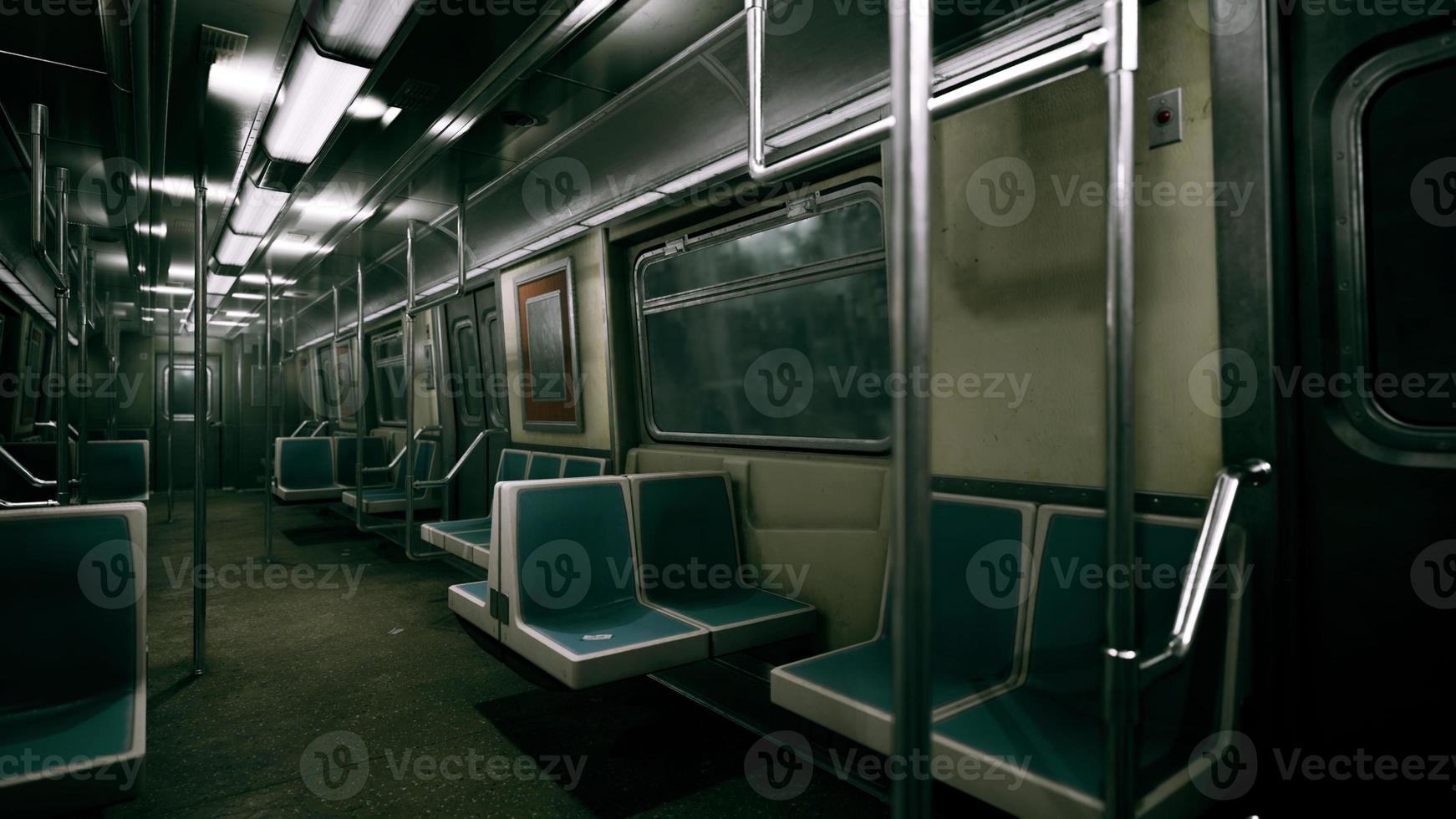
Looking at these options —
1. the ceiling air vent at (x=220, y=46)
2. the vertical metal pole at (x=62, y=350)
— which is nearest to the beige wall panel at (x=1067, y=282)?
the ceiling air vent at (x=220, y=46)

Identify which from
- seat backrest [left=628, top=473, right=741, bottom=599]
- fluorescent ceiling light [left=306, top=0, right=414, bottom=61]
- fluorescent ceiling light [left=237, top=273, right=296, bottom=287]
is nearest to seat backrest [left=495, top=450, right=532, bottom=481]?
seat backrest [left=628, top=473, right=741, bottom=599]

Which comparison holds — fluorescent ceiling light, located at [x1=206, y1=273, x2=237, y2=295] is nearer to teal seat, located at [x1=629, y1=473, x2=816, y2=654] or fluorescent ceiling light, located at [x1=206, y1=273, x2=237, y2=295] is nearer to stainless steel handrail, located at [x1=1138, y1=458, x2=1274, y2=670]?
teal seat, located at [x1=629, y1=473, x2=816, y2=654]

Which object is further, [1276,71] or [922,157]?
[1276,71]

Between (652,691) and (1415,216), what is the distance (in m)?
3.22

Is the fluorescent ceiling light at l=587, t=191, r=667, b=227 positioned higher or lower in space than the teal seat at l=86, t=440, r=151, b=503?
higher

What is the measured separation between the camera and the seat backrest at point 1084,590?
194 centimetres

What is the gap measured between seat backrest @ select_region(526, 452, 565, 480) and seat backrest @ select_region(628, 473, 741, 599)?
5.71 feet

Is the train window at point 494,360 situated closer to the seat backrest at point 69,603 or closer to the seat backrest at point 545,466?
the seat backrest at point 545,466

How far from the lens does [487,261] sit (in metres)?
6.04

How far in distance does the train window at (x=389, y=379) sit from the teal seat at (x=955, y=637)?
7.70 metres

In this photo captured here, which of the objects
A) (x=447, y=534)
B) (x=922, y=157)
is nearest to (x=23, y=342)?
(x=447, y=534)

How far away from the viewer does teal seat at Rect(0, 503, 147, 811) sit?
1.96 m

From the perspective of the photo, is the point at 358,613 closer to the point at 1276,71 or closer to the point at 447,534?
the point at 447,534

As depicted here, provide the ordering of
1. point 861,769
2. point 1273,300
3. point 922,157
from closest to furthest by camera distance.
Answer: point 922,157, point 1273,300, point 861,769
